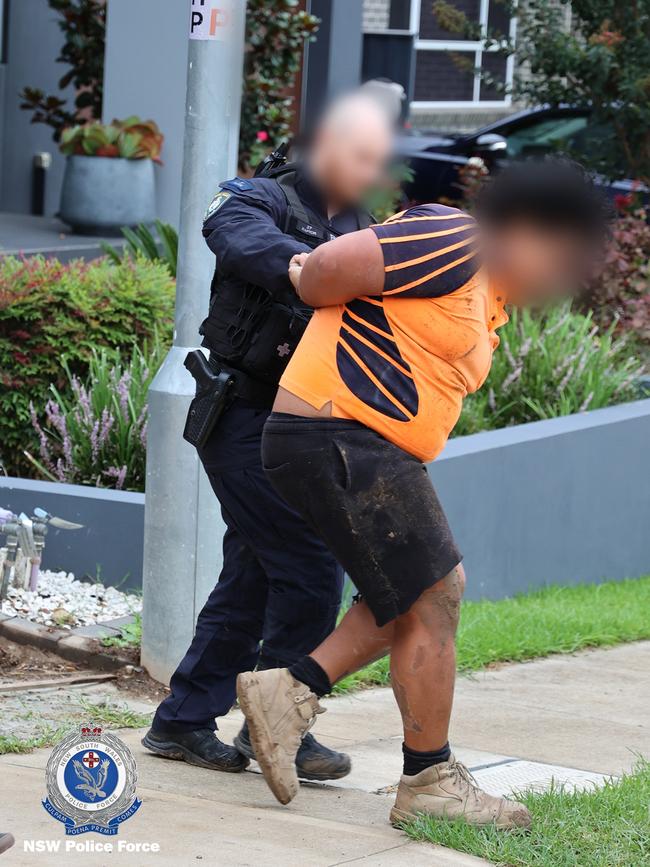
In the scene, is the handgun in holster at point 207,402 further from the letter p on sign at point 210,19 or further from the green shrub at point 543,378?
the green shrub at point 543,378

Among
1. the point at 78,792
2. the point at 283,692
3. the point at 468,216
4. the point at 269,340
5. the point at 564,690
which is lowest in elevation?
the point at 564,690

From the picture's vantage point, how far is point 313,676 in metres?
3.63

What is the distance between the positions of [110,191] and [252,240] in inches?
285

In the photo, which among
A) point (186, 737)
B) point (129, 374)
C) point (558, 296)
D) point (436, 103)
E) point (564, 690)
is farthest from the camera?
point (436, 103)

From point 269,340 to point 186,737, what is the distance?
116cm

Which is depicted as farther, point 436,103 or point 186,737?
point 436,103

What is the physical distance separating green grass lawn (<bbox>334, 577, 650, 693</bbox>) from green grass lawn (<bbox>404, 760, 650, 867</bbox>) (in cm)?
152

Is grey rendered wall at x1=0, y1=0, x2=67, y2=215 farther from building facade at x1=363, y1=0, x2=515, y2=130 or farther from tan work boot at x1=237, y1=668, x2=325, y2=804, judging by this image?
tan work boot at x1=237, y1=668, x2=325, y2=804

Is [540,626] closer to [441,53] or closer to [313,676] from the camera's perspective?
[313,676]

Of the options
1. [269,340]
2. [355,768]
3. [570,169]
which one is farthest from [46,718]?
[570,169]

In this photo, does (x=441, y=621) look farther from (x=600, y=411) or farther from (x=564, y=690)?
(x=600, y=411)

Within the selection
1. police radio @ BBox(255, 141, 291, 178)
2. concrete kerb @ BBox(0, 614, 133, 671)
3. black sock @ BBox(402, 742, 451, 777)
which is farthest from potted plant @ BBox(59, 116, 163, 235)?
black sock @ BBox(402, 742, 451, 777)

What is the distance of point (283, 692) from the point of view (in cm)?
358

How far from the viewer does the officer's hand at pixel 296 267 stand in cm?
361
